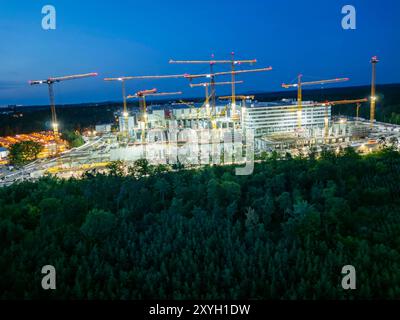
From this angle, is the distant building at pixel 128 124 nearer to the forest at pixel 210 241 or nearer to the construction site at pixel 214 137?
the construction site at pixel 214 137

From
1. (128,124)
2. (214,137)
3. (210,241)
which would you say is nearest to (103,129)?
(128,124)

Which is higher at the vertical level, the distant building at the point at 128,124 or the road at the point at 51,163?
the distant building at the point at 128,124

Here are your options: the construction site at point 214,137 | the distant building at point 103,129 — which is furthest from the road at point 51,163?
the distant building at point 103,129

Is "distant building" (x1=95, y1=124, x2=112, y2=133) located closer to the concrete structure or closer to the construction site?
the construction site

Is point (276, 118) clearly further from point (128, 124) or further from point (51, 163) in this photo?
point (51, 163)

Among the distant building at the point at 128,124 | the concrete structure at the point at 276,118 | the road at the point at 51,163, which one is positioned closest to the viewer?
the road at the point at 51,163
